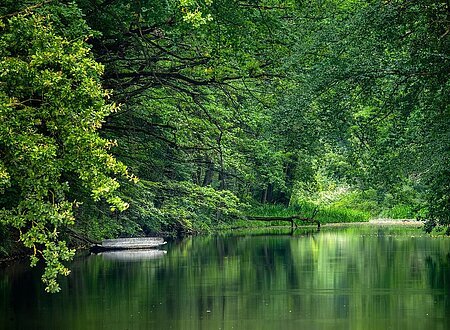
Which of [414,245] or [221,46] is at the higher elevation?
[221,46]

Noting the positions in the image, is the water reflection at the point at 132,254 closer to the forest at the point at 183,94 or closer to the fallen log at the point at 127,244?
the fallen log at the point at 127,244

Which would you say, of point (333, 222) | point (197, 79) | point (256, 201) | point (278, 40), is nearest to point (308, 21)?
point (278, 40)

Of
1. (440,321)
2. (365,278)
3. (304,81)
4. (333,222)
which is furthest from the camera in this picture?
(333,222)

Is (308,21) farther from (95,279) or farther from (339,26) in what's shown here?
(95,279)

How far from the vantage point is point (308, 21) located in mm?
27203

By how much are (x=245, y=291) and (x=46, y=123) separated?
8.75 m

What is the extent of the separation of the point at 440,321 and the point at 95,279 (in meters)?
11.0

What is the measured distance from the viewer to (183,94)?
2731 centimetres

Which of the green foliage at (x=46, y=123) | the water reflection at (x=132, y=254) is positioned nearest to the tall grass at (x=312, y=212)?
the water reflection at (x=132, y=254)

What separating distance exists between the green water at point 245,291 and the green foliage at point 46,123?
3135mm

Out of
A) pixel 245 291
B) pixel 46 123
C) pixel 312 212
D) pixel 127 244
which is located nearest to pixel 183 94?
pixel 245 291

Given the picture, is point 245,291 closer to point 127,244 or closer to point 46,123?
point 46,123

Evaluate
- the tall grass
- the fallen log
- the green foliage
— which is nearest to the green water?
the fallen log

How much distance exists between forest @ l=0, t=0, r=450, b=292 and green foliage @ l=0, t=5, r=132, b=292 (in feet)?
0.08
